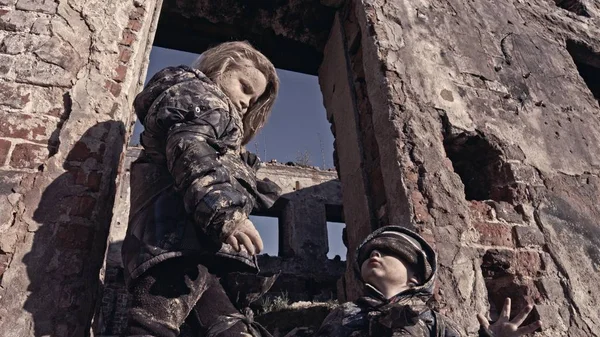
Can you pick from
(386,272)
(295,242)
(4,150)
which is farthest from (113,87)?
(295,242)

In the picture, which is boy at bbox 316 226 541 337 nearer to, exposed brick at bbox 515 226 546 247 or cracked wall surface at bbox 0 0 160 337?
exposed brick at bbox 515 226 546 247

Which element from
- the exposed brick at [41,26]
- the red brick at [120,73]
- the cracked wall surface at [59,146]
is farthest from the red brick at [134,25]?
the exposed brick at [41,26]

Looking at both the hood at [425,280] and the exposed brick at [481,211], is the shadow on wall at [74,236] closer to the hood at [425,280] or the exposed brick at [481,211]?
the hood at [425,280]

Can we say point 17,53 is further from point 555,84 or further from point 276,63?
point 555,84

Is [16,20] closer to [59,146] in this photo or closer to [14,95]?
[14,95]

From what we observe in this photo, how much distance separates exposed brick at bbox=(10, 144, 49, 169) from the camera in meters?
2.33

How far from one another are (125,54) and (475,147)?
2356 mm

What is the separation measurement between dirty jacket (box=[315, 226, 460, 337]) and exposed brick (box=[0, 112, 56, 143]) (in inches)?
64.9

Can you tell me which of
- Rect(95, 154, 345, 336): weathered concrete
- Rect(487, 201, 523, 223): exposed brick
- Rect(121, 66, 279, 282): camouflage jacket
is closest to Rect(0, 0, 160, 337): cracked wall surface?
Rect(121, 66, 279, 282): camouflage jacket

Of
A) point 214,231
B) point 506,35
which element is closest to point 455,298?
point 214,231

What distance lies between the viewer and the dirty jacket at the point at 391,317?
5.65 ft

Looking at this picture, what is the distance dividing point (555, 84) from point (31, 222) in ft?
12.6

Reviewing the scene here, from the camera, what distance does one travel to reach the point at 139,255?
1.66 metres

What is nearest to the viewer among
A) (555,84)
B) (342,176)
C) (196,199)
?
(196,199)
